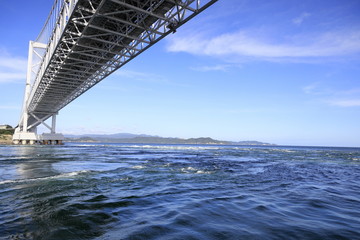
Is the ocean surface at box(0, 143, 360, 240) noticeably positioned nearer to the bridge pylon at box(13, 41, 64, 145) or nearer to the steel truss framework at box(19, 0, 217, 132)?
the steel truss framework at box(19, 0, 217, 132)

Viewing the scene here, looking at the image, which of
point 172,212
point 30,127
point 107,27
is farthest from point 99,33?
point 30,127

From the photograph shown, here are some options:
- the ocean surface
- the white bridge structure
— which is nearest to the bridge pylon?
the white bridge structure

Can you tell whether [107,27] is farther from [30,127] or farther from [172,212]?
[30,127]

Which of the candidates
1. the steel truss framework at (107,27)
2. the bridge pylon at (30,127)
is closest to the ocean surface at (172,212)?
the steel truss framework at (107,27)

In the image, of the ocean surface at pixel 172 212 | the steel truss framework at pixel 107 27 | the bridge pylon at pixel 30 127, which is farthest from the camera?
the bridge pylon at pixel 30 127

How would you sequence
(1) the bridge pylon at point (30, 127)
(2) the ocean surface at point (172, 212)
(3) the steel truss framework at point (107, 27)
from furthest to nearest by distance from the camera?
(1) the bridge pylon at point (30, 127), (3) the steel truss framework at point (107, 27), (2) the ocean surface at point (172, 212)

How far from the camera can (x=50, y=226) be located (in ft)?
13.2

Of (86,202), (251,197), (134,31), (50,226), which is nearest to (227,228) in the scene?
(251,197)

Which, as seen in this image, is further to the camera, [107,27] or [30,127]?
[30,127]

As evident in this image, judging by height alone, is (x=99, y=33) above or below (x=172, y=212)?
above

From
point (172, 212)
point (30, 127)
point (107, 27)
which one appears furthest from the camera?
point (30, 127)

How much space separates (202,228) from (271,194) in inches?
155

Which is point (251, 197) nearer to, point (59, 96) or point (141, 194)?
point (141, 194)

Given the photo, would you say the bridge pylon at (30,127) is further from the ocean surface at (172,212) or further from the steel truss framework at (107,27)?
the ocean surface at (172,212)
